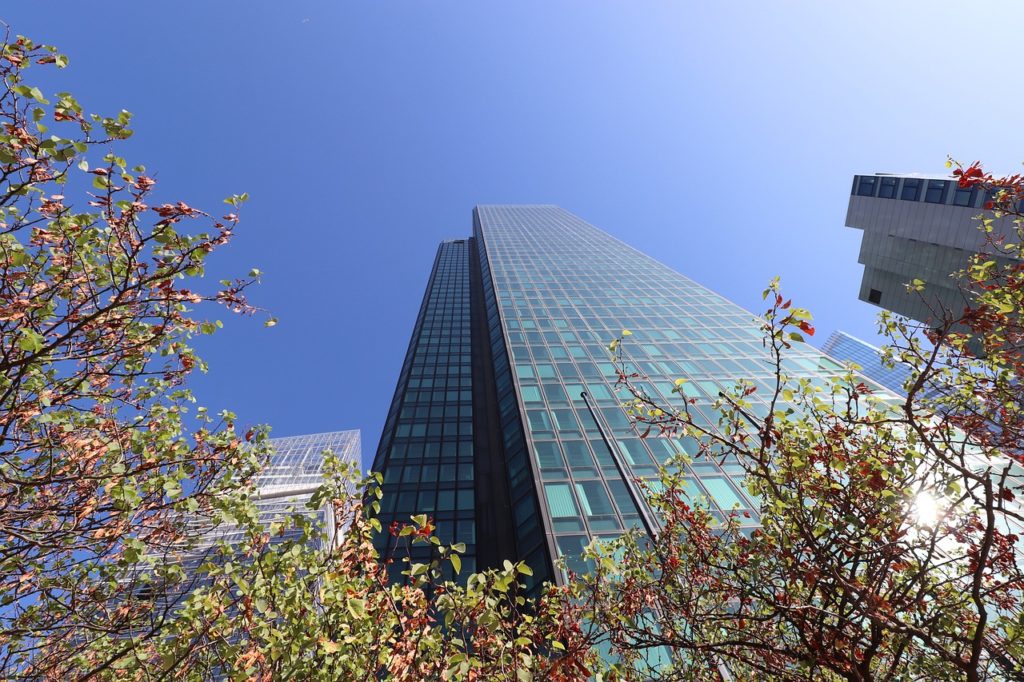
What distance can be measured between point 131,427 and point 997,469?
30447 mm

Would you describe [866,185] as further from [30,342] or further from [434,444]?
[30,342]

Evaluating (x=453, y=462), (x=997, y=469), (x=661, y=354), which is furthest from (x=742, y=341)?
(x=453, y=462)

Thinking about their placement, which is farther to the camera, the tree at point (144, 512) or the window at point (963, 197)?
the window at point (963, 197)

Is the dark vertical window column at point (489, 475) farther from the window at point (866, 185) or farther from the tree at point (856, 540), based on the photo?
the window at point (866, 185)

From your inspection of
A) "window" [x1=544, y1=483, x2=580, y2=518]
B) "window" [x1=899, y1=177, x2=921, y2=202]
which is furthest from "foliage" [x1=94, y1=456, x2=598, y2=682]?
"window" [x1=899, y1=177, x2=921, y2=202]

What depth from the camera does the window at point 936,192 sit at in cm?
2879

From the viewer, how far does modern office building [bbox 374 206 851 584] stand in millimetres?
19656

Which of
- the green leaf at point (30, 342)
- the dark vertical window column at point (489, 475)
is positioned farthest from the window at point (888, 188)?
the green leaf at point (30, 342)

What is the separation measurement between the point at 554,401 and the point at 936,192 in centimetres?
2872

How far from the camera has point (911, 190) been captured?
3141cm

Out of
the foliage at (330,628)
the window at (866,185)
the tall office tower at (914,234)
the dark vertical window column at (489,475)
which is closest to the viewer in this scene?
the foliage at (330,628)

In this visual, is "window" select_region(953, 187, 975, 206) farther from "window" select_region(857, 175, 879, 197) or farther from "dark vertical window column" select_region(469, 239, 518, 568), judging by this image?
"dark vertical window column" select_region(469, 239, 518, 568)

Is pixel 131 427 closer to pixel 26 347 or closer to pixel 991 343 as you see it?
pixel 26 347

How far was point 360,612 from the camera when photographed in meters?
5.12
